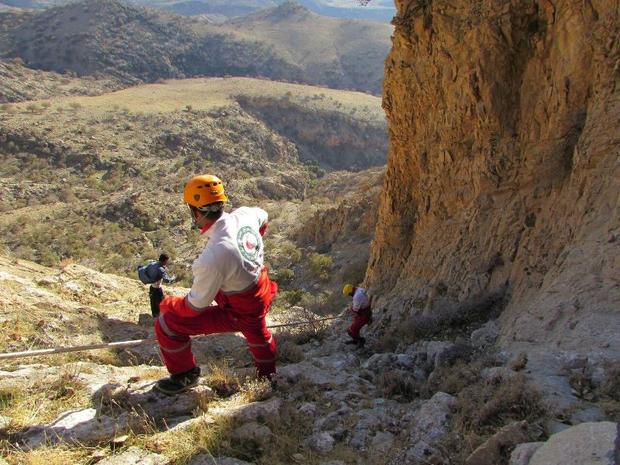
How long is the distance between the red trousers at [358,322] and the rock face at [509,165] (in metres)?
0.44

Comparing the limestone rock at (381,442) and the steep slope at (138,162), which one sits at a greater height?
the limestone rock at (381,442)

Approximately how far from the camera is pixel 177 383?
4336 millimetres

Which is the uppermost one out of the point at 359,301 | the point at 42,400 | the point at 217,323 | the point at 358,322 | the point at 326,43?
the point at 326,43

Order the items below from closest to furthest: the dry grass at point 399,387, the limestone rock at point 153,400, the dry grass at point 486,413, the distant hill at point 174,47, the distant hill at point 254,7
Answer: the dry grass at point 486,413, the limestone rock at point 153,400, the dry grass at point 399,387, the distant hill at point 174,47, the distant hill at point 254,7

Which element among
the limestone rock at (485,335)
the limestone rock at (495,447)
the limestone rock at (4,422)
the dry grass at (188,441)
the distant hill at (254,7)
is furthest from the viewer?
the distant hill at (254,7)

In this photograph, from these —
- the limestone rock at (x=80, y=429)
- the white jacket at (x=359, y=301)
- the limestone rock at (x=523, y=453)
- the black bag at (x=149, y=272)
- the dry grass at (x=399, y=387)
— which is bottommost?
the white jacket at (x=359, y=301)

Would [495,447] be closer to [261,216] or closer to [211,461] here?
[211,461]

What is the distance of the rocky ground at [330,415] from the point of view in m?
3.24

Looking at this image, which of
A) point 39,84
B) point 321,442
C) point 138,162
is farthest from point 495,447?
point 39,84

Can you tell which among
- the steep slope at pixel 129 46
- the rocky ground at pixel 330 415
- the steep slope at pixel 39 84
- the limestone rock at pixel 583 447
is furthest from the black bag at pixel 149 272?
the steep slope at pixel 129 46

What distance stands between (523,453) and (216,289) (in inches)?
86.4

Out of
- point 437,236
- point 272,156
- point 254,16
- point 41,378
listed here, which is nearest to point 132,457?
point 41,378

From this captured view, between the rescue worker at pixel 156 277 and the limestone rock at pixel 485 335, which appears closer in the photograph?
the limestone rock at pixel 485 335

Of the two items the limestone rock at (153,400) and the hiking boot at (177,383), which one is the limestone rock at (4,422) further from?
the hiking boot at (177,383)
